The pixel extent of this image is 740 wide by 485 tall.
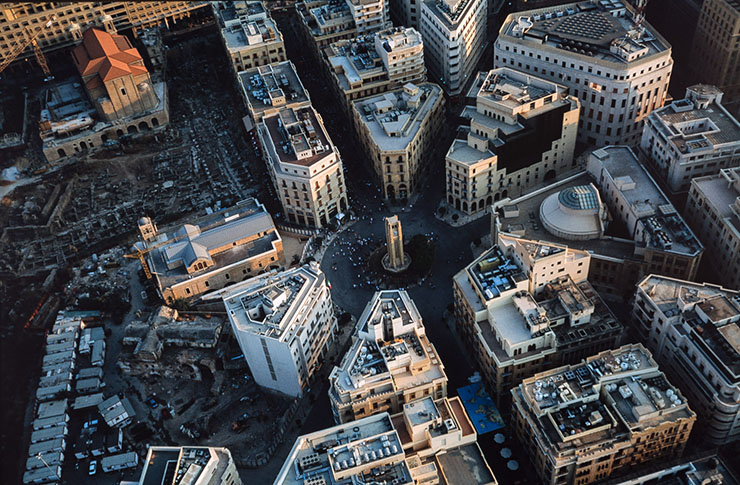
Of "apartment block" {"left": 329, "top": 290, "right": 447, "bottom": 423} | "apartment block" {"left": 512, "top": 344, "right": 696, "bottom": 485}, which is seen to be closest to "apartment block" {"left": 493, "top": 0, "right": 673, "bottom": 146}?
"apartment block" {"left": 512, "top": 344, "right": 696, "bottom": 485}

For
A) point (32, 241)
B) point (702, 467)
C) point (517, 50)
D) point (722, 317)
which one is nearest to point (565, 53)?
point (517, 50)

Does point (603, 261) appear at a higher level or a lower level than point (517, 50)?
lower

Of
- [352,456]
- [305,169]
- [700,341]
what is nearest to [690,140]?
[700,341]

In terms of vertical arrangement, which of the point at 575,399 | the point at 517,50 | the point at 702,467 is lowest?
the point at 702,467

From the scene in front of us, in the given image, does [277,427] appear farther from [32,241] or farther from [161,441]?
[32,241]

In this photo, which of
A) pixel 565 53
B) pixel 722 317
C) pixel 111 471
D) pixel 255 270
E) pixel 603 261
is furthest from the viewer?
pixel 565 53

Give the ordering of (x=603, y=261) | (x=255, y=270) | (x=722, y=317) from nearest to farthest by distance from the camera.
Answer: (x=722, y=317)
(x=603, y=261)
(x=255, y=270)
